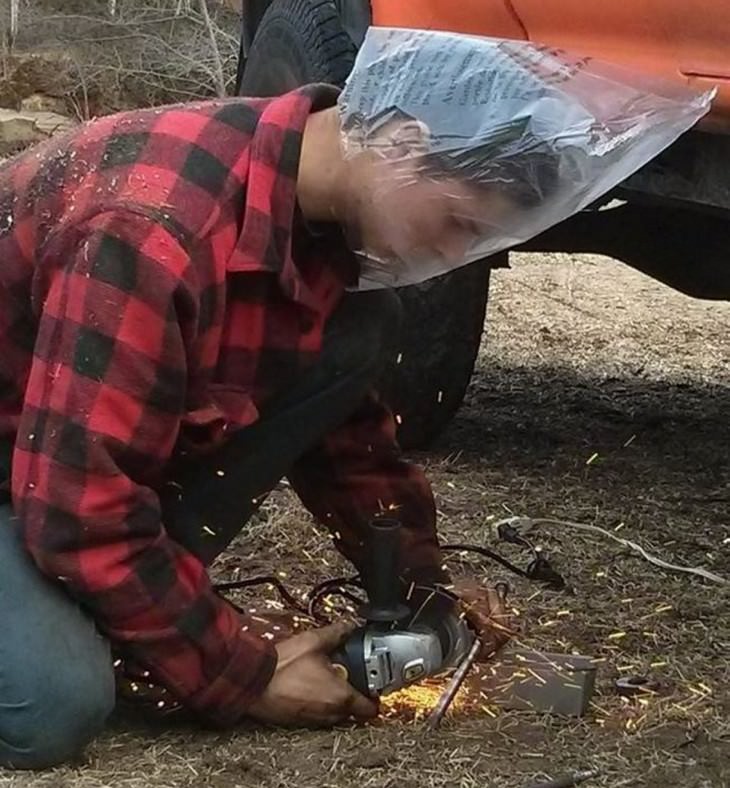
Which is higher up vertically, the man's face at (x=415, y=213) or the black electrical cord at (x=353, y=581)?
the man's face at (x=415, y=213)

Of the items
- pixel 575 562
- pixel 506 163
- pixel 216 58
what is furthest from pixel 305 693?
pixel 216 58

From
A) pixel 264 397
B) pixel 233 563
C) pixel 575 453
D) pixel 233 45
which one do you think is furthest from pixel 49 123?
pixel 264 397

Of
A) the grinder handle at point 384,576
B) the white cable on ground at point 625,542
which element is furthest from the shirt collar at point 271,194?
the white cable on ground at point 625,542

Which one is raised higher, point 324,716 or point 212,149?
point 212,149

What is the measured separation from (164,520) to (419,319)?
154 centimetres

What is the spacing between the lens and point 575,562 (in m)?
3.31

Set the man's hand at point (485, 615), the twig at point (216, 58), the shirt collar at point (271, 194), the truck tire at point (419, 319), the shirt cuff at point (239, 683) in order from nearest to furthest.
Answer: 1. the shirt collar at point (271, 194)
2. the shirt cuff at point (239, 683)
3. the man's hand at point (485, 615)
4. the truck tire at point (419, 319)
5. the twig at point (216, 58)

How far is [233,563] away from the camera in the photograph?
10.7 ft

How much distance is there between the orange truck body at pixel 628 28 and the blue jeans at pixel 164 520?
58 cm

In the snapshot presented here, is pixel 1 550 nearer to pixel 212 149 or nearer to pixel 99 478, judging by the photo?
pixel 99 478

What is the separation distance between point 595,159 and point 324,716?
93 centimetres

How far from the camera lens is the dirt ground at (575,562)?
2.33 metres

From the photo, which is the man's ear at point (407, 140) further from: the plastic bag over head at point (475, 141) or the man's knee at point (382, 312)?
the man's knee at point (382, 312)

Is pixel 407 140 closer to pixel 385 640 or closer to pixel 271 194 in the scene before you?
pixel 271 194
